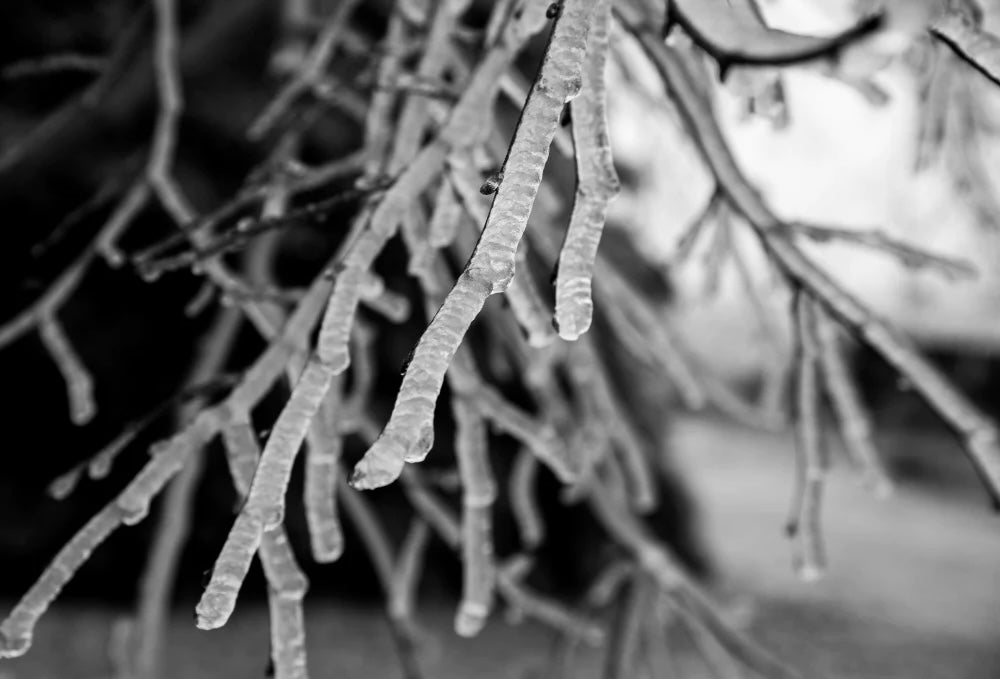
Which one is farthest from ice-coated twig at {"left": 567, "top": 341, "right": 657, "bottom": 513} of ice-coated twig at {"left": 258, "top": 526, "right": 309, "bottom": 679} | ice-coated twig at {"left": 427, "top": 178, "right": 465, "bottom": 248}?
ice-coated twig at {"left": 258, "top": 526, "right": 309, "bottom": 679}

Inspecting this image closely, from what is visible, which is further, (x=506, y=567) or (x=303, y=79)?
(x=506, y=567)

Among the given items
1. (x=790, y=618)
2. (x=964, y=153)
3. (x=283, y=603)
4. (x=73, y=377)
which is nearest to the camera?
(x=283, y=603)

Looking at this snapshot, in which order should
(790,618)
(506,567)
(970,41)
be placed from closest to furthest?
(970,41), (506,567), (790,618)

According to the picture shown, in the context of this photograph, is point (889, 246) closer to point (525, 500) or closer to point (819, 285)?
point (819, 285)

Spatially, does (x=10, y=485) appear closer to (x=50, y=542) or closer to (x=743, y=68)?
(x=50, y=542)

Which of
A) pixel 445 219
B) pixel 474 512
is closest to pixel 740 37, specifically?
pixel 445 219

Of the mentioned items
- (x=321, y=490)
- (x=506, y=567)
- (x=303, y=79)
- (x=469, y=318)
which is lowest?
(x=506, y=567)
